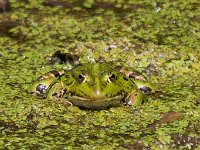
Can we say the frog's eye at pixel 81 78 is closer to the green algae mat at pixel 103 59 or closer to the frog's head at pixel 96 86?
the frog's head at pixel 96 86

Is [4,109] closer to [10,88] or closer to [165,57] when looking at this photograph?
[10,88]

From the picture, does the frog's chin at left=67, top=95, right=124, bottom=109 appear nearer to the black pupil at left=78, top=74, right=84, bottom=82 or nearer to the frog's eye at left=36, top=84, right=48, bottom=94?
the black pupil at left=78, top=74, right=84, bottom=82

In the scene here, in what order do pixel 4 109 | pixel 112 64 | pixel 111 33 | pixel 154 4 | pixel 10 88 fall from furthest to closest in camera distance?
pixel 154 4, pixel 111 33, pixel 112 64, pixel 10 88, pixel 4 109

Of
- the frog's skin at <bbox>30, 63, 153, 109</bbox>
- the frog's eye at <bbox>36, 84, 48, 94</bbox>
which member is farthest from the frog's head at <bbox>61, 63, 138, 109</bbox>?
the frog's eye at <bbox>36, 84, 48, 94</bbox>

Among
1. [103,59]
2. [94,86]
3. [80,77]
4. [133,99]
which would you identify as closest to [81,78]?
[80,77]

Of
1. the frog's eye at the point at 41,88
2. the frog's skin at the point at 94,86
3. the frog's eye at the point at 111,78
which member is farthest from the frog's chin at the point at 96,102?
the frog's eye at the point at 41,88

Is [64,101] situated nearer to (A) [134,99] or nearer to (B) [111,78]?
(B) [111,78]

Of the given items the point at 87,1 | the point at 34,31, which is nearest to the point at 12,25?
the point at 34,31
